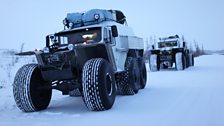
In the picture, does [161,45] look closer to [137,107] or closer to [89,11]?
[89,11]

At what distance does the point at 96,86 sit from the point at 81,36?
2.08 metres

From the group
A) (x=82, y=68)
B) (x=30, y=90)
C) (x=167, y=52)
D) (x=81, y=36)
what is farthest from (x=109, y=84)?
(x=167, y=52)

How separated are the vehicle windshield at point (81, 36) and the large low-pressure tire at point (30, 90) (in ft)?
3.96

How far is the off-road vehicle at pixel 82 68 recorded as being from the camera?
5.65m

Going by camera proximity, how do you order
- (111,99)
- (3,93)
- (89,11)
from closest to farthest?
1. (111,99)
2. (89,11)
3. (3,93)

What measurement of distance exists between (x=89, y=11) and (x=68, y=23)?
2.35 feet

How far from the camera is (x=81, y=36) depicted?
7.16m

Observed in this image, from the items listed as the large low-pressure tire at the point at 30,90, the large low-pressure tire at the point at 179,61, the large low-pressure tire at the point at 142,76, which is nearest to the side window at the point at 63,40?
the large low-pressure tire at the point at 30,90

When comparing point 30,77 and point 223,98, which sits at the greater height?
point 30,77

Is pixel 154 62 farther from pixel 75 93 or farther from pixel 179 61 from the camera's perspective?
pixel 75 93

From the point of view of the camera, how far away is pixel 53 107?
22.3 feet

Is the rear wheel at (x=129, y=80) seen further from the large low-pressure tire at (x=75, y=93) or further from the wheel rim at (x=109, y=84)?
the wheel rim at (x=109, y=84)

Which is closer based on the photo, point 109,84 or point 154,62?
point 109,84

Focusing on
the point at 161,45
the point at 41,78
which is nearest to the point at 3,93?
the point at 41,78
